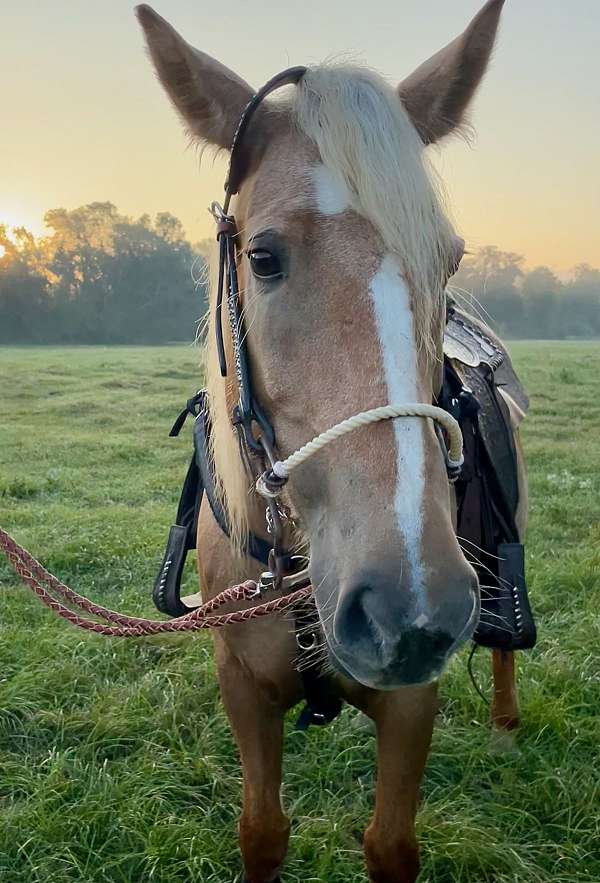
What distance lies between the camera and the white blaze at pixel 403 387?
3.86 feet

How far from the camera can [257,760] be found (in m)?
2.10

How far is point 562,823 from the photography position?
8.76 feet

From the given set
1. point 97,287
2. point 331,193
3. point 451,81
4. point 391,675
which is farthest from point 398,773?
point 97,287

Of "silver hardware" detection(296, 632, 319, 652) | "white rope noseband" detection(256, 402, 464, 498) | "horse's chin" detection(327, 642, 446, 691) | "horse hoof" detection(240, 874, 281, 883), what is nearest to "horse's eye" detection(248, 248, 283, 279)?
"white rope noseband" detection(256, 402, 464, 498)

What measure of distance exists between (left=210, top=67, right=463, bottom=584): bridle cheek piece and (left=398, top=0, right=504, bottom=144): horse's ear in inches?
12.0

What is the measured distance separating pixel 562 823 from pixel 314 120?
259 cm

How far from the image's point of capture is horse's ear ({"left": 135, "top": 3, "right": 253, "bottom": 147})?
5.16 feet

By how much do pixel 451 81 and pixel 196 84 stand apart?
622 mm

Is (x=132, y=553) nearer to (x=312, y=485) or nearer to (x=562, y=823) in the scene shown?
(x=562, y=823)

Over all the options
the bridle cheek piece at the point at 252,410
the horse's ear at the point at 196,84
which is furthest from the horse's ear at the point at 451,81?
the horse's ear at the point at 196,84

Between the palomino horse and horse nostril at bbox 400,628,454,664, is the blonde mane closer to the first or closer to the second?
the palomino horse

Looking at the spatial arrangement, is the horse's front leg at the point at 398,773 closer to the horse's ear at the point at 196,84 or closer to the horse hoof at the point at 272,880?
the horse hoof at the point at 272,880

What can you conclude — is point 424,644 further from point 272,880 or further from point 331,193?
point 272,880

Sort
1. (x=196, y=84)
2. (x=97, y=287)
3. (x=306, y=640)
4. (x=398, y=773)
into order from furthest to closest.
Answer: (x=97, y=287) → (x=398, y=773) → (x=306, y=640) → (x=196, y=84)
